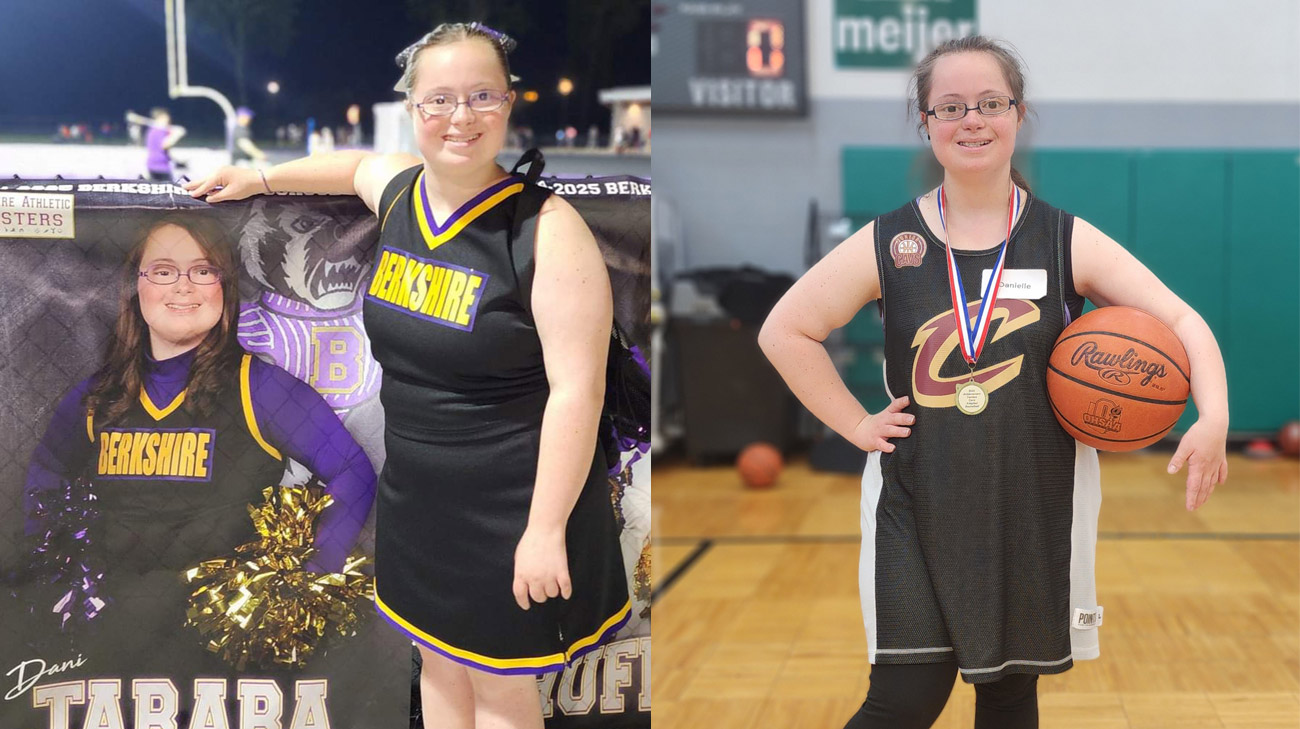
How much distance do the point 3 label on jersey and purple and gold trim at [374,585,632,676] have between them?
3.36 ft

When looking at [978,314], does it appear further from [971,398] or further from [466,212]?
[466,212]

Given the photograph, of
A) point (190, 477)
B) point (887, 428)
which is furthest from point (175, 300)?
point (887, 428)

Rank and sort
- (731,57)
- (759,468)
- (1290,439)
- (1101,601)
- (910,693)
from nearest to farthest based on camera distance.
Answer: (910,693) < (1101,601) < (759,468) < (1290,439) < (731,57)

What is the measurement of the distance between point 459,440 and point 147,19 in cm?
427

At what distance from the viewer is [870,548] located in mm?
1938

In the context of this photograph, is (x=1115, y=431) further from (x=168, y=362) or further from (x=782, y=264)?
(x=782, y=264)

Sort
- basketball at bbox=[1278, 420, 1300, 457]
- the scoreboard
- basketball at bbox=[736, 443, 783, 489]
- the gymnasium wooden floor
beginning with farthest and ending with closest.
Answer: the scoreboard < basketball at bbox=[1278, 420, 1300, 457] < basketball at bbox=[736, 443, 783, 489] < the gymnasium wooden floor

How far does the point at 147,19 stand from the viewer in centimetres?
515

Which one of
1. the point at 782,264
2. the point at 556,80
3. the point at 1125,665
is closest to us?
the point at 1125,665

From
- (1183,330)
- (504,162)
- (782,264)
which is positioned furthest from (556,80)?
(782,264)

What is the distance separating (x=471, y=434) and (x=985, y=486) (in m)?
0.90

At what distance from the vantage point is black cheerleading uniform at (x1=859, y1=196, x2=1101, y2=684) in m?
1.83

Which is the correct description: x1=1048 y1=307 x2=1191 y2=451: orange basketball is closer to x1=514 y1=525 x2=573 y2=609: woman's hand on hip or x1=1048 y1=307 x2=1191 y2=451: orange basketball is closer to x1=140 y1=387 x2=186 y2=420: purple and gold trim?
x1=514 y1=525 x2=573 y2=609: woman's hand on hip

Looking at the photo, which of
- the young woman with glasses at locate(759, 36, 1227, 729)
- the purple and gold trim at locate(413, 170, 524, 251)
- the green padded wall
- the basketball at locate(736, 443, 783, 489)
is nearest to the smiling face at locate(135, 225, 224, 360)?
the purple and gold trim at locate(413, 170, 524, 251)
